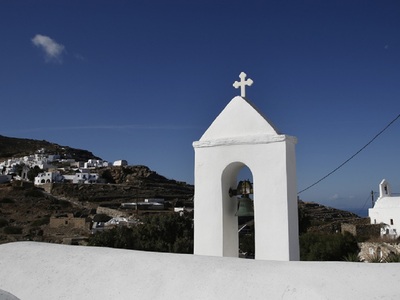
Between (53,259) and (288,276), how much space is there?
1907 millimetres

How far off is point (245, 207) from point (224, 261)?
1.52 meters

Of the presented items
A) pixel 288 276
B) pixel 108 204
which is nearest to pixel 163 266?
pixel 288 276

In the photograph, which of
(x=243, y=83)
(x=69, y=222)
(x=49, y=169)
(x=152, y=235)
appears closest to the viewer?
(x=243, y=83)

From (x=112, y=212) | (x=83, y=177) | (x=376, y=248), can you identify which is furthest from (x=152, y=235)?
(x=83, y=177)

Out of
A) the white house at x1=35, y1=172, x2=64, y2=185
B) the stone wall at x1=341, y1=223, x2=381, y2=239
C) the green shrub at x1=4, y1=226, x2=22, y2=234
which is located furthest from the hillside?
the white house at x1=35, y1=172, x2=64, y2=185

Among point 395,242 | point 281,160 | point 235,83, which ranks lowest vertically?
point 395,242

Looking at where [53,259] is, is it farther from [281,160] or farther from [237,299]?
[281,160]

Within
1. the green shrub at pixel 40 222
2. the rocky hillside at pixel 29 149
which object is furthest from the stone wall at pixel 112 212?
the rocky hillside at pixel 29 149

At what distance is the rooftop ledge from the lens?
3.55 meters

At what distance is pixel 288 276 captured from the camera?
229cm

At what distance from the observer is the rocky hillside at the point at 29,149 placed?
88319 mm

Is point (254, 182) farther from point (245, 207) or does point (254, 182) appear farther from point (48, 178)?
point (48, 178)

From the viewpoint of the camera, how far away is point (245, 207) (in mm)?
4152

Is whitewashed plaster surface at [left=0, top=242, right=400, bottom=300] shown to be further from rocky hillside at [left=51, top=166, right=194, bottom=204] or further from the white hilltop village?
rocky hillside at [left=51, top=166, right=194, bottom=204]
